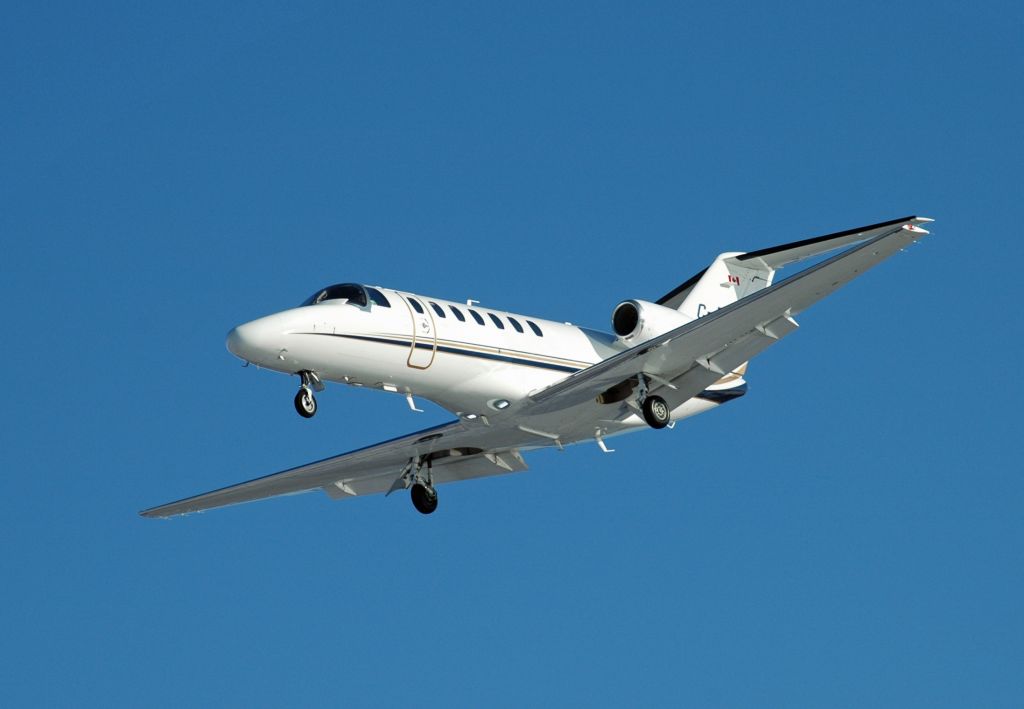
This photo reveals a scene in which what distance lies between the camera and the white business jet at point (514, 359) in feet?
76.3

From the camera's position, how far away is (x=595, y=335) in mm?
26891

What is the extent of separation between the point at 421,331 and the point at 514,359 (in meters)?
1.76

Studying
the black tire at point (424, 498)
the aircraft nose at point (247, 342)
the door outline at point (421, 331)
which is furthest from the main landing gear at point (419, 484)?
the aircraft nose at point (247, 342)

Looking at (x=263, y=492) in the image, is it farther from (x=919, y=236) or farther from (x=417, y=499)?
(x=919, y=236)

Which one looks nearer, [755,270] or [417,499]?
[417,499]

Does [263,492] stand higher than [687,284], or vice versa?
[687,284]

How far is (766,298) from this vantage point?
23.6 m

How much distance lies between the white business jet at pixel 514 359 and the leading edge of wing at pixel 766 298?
2cm

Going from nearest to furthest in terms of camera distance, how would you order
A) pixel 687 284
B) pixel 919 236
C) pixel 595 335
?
pixel 919 236, pixel 595 335, pixel 687 284

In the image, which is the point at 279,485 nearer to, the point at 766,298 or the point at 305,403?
the point at 305,403

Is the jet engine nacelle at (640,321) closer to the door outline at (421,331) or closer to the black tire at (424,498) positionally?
the door outline at (421,331)

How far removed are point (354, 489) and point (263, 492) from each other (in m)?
1.61

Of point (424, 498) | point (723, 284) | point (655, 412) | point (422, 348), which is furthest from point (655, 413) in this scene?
point (723, 284)

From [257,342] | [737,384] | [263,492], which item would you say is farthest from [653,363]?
[263,492]
